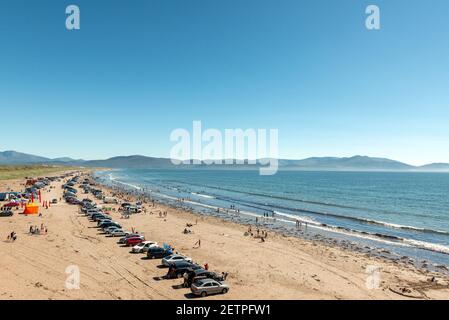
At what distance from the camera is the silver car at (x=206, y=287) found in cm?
2288

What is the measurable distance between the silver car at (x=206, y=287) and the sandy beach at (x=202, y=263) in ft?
1.63

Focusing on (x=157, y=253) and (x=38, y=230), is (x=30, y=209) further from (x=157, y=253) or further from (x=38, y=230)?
(x=157, y=253)

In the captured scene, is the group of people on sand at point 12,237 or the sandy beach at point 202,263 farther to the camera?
the group of people on sand at point 12,237

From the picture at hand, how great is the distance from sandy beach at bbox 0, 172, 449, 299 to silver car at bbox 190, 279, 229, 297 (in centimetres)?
50

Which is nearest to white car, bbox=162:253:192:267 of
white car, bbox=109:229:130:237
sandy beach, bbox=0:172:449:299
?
sandy beach, bbox=0:172:449:299

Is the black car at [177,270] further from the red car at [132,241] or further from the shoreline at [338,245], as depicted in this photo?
the shoreline at [338,245]

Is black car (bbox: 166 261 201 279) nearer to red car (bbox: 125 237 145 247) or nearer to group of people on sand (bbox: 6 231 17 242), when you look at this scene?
red car (bbox: 125 237 145 247)

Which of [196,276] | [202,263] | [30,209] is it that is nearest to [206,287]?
[196,276]

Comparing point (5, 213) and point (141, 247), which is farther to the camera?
point (5, 213)

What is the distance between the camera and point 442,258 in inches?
1561

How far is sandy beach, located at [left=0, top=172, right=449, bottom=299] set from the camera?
939 inches

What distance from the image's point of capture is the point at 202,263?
1284 inches

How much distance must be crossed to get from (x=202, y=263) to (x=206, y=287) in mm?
9696

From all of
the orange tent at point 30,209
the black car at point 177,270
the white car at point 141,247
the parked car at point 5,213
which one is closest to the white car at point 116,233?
the white car at point 141,247
